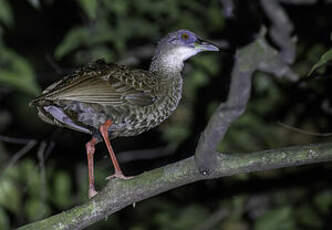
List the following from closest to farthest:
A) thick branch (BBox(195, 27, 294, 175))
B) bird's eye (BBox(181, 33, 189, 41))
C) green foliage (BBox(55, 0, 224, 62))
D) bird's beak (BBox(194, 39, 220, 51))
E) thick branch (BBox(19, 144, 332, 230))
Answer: thick branch (BBox(195, 27, 294, 175)) < thick branch (BBox(19, 144, 332, 230)) < bird's beak (BBox(194, 39, 220, 51)) < bird's eye (BBox(181, 33, 189, 41)) < green foliage (BBox(55, 0, 224, 62))

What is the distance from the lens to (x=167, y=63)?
446 centimetres

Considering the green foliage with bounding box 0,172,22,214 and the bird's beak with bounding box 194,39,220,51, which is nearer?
the bird's beak with bounding box 194,39,220,51

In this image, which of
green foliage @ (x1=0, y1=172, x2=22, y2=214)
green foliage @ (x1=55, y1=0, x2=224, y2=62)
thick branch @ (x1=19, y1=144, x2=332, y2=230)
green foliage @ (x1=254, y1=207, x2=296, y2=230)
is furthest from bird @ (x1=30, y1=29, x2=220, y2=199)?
green foliage @ (x1=254, y1=207, x2=296, y2=230)

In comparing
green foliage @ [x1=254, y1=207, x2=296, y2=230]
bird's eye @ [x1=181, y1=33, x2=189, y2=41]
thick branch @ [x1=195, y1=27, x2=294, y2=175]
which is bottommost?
green foliage @ [x1=254, y1=207, x2=296, y2=230]

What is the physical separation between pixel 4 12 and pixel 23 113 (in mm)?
4382

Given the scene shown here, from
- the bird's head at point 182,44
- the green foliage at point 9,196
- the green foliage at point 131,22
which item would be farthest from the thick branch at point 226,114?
the green foliage at point 9,196

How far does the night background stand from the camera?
5.47 m

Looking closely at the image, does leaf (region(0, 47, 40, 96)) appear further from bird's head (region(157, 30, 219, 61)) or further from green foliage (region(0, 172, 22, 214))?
green foliage (region(0, 172, 22, 214))

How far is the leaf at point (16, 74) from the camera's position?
4227 mm

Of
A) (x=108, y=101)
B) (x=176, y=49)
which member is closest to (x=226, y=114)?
(x=108, y=101)

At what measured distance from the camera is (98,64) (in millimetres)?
4109

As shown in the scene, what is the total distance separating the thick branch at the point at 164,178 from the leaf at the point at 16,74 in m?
1.25

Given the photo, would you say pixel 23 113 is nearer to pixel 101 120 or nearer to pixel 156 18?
pixel 156 18

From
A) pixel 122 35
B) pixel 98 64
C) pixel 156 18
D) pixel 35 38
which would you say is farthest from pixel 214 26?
pixel 35 38
